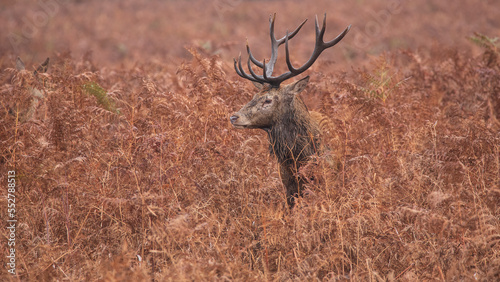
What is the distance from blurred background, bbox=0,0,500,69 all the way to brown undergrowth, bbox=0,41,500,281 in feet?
33.9

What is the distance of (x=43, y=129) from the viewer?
5.56m

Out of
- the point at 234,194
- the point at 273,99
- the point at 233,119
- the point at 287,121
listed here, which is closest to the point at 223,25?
the point at 273,99

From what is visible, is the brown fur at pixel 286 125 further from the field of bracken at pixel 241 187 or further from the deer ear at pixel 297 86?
the field of bracken at pixel 241 187

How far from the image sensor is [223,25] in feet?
76.1

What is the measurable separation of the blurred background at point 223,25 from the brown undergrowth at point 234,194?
10.3 metres

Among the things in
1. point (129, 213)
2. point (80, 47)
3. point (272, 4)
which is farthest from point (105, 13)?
point (129, 213)

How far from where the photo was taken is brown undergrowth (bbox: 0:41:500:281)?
3.88 m

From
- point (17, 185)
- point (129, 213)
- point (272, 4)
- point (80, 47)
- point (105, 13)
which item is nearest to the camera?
point (129, 213)

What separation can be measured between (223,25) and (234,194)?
19446mm

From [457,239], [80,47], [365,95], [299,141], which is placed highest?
[80,47]

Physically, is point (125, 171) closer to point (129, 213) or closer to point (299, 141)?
point (129, 213)

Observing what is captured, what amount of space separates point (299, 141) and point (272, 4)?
24575mm

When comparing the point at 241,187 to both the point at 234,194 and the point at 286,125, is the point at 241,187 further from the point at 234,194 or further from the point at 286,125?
the point at 286,125

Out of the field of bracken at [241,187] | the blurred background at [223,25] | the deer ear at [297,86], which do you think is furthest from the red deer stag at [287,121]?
the blurred background at [223,25]
